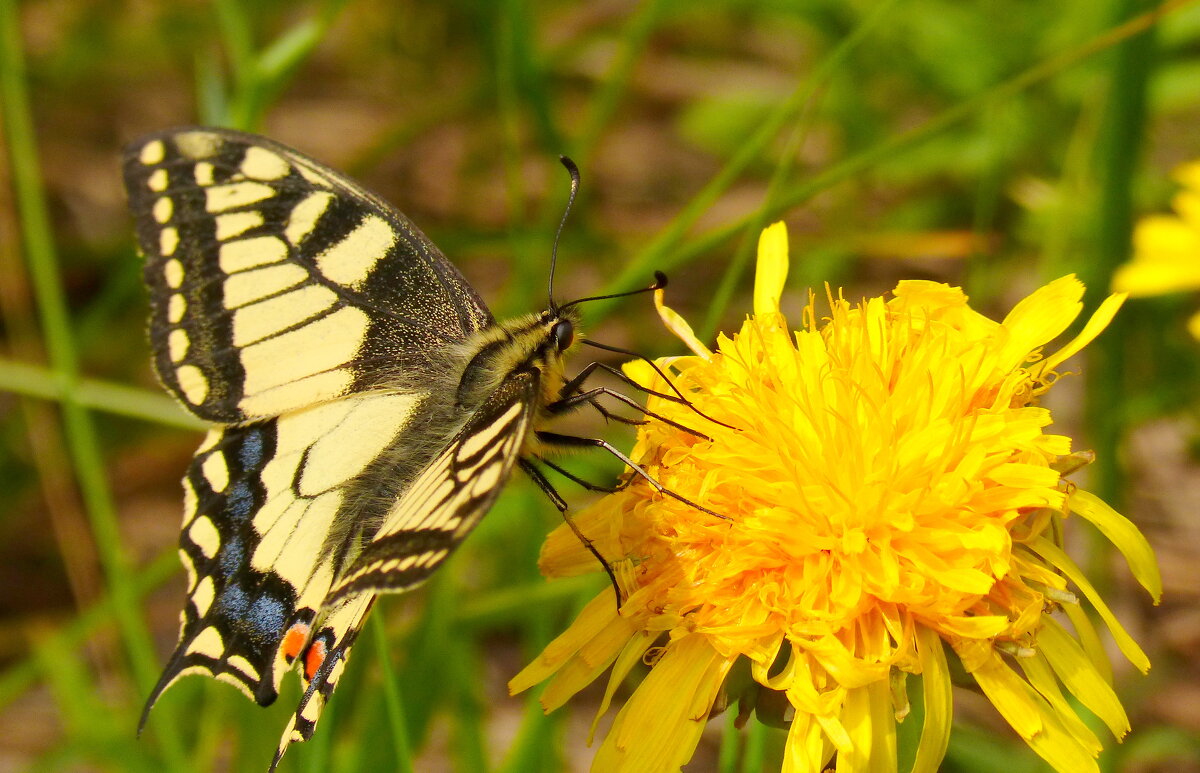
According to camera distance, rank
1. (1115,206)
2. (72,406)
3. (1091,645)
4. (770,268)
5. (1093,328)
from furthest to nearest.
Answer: (72,406), (1115,206), (770,268), (1093,328), (1091,645)

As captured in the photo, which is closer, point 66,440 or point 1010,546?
point 1010,546

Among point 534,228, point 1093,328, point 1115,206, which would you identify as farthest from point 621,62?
point 1093,328

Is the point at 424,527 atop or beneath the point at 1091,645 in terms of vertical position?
atop

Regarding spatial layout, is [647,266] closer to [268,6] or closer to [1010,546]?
[1010,546]

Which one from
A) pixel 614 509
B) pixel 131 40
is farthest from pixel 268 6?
pixel 614 509

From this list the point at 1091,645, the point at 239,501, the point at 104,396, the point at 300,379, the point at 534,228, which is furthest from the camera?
the point at 534,228

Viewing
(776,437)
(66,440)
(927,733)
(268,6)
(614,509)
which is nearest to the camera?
(927,733)

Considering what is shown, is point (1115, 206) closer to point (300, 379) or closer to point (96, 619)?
point (300, 379)

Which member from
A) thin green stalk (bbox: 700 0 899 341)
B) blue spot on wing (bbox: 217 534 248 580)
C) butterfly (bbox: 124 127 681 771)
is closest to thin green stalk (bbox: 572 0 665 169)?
thin green stalk (bbox: 700 0 899 341)
